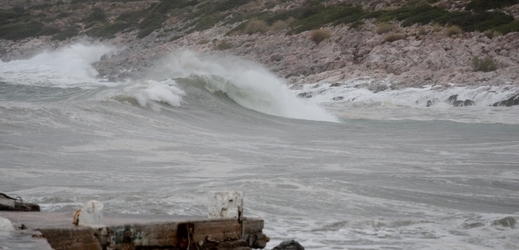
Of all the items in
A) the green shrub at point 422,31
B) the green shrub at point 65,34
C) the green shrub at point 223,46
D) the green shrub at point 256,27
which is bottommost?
the green shrub at point 422,31

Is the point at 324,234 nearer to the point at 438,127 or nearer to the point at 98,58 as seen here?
the point at 438,127

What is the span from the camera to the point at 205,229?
4934 millimetres

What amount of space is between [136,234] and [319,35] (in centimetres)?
3929

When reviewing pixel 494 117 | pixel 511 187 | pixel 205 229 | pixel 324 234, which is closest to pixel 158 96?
pixel 494 117

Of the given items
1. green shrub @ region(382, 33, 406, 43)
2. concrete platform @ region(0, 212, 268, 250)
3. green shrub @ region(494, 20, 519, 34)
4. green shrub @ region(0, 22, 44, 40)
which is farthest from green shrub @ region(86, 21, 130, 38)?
concrete platform @ region(0, 212, 268, 250)

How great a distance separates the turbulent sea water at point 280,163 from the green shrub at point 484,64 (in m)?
6.47

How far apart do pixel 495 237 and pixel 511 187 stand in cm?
335

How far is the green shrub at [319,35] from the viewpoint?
43094mm

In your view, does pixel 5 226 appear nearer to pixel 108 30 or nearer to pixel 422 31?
pixel 422 31

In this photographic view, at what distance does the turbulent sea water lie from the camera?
7.72 metres

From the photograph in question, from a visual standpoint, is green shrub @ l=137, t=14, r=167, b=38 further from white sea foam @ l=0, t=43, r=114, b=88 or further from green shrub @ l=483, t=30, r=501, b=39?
green shrub @ l=483, t=30, r=501, b=39

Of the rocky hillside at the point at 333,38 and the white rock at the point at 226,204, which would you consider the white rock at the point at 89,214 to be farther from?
the rocky hillside at the point at 333,38

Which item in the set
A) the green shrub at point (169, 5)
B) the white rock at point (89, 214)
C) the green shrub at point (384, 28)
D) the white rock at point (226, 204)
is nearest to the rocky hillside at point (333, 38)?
the green shrub at point (384, 28)

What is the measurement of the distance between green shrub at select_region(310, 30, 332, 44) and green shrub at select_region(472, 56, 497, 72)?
11.1 m
